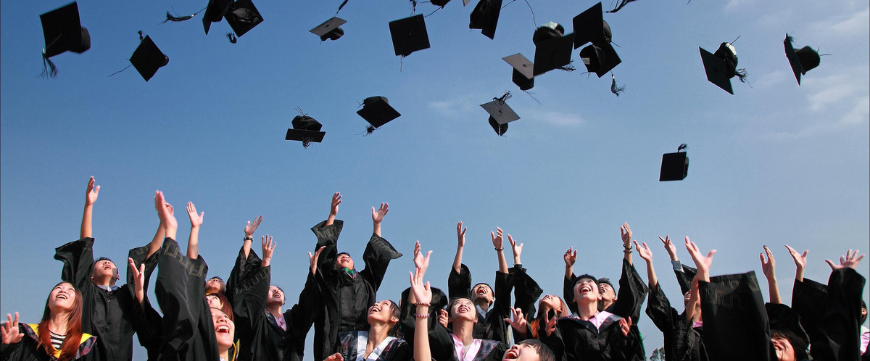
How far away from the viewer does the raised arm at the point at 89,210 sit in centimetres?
443

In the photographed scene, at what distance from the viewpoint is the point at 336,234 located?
221 inches

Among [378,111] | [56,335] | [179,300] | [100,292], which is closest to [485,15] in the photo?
[378,111]

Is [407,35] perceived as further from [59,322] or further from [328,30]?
[59,322]

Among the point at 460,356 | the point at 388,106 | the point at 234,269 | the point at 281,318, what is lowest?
the point at 460,356

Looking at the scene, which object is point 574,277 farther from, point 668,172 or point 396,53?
point 396,53

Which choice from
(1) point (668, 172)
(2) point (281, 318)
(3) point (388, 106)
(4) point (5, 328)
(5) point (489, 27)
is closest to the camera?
(4) point (5, 328)

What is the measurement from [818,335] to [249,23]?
5247 millimetres

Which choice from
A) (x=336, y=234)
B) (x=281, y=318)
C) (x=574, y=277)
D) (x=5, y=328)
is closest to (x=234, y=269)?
(x=281, y=318)

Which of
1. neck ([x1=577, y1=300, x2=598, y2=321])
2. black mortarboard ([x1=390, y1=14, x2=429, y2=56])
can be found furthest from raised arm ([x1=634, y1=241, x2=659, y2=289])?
black mortarboard ([x1=390, y1=14, x2=429, y2=56])

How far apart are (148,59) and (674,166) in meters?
5.07

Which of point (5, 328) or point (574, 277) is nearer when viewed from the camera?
point (5, 328)

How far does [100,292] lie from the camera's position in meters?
4.32

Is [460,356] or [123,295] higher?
[123,295]

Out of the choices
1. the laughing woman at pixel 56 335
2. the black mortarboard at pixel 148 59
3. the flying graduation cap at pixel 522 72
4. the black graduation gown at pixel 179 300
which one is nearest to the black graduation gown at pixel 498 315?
the flying graduation cap at pixel 522 72
